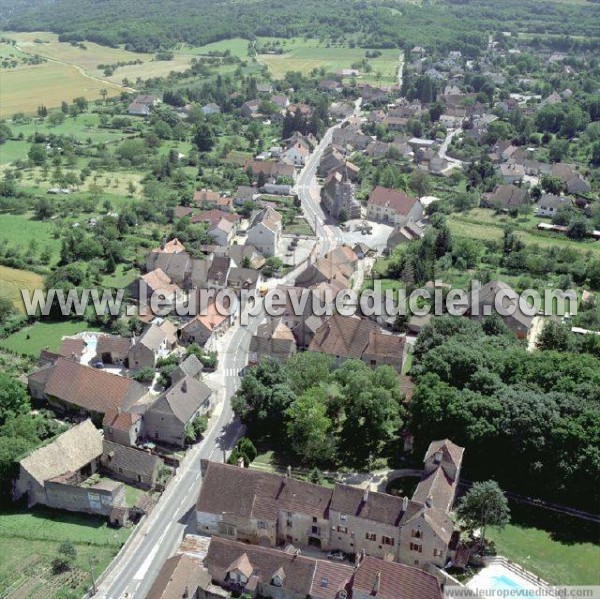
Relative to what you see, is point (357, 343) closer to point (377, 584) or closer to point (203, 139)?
point (377, 584)

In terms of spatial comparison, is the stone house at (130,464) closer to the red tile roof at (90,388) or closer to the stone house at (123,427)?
the stone house at (123,427)

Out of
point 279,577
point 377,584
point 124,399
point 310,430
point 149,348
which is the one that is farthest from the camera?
point 149,348

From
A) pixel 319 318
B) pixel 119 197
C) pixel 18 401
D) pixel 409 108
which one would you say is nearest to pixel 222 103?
pixel 409 108

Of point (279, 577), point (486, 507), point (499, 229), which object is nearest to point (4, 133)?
point (499, 229)

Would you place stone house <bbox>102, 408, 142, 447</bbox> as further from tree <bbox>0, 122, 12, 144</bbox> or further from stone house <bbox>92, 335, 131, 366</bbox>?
tree <bbox>0, 122, 12, 144</bbox>

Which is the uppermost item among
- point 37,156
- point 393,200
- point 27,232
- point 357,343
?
point 393,200

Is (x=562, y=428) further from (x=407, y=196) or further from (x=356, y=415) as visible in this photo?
(x=407, y=196)

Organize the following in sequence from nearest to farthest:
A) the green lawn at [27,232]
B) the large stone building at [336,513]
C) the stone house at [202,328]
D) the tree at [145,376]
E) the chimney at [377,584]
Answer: the chimney at [377,584] < the large stone building at [336,513] < the tree at [145,376] < the stone house at [202,328] < the green lawn at [27,232]

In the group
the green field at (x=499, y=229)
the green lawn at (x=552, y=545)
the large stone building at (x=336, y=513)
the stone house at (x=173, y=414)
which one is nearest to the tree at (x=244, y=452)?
the large stone building at (x=336, y=513)
